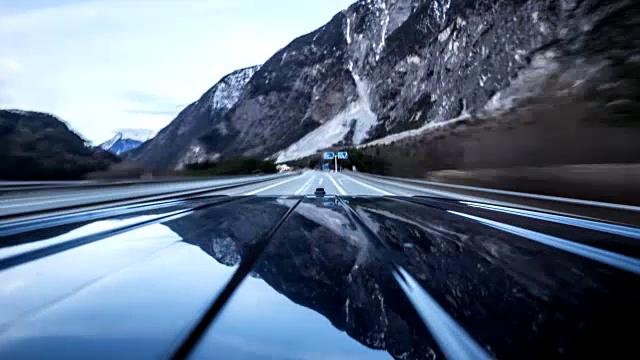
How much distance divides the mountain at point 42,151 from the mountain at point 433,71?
2393cm

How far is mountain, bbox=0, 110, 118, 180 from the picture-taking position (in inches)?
944

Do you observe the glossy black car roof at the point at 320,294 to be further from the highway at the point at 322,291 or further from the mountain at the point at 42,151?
the mountain at the point at 42,151

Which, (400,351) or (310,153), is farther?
(310,153)

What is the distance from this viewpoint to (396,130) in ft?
436

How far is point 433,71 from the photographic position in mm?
121125

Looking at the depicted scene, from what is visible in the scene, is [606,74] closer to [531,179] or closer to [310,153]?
[531,179]

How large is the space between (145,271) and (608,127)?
743 inches

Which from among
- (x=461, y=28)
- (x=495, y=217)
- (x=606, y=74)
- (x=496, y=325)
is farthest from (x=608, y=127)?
(x=461, y=28)

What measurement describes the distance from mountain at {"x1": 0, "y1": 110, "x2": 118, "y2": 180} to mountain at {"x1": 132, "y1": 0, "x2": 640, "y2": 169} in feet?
78.5

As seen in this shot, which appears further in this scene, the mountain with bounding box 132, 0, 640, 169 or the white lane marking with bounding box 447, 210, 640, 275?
the mountain with bounding box 132, 0, 640, 169

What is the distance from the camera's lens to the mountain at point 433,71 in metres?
23.2

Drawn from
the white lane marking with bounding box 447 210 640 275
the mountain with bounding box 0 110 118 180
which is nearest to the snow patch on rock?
the mountain with bounding box 0 110 118 180

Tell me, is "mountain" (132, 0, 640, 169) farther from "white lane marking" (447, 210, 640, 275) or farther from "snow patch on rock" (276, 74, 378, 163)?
"white lane marking" (447, 210, 640, 275)

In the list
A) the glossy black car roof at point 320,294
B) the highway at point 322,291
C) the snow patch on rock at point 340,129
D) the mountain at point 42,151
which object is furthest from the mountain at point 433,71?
the mountain at point 42,151
